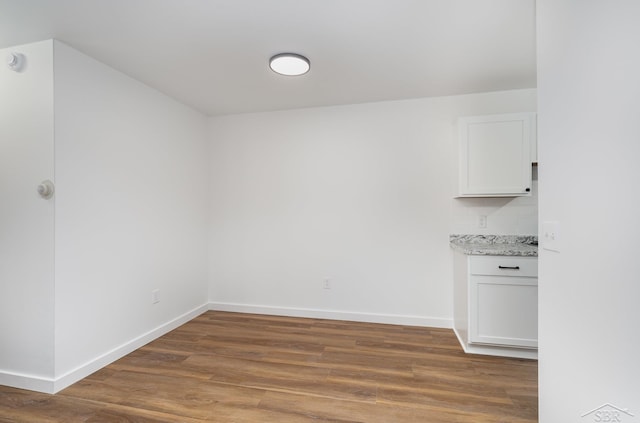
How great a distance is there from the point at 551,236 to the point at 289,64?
6.65ft

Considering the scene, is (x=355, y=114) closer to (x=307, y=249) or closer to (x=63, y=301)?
(x=307, y=249)

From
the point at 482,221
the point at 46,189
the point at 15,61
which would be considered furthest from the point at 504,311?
the point at 15,61

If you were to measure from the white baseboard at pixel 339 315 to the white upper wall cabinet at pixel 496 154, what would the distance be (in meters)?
1.42

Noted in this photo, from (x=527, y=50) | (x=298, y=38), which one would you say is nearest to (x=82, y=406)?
(x=298, y=38)

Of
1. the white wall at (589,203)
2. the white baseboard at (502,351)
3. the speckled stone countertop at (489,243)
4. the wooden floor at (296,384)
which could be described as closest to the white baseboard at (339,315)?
the wooden floor at (296,384)

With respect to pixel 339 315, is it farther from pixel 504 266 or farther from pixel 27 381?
pixel 27 381

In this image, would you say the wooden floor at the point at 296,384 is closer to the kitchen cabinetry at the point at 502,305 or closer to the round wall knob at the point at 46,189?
the kitchen cabinetry at the point at 502,305

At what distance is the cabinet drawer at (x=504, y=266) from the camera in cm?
224

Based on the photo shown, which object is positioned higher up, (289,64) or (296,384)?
(289,64)

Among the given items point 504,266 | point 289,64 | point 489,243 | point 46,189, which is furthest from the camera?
point 489,243

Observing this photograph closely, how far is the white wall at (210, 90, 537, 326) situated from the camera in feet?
9.68

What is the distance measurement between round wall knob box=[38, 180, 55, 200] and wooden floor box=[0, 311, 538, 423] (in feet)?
4.48

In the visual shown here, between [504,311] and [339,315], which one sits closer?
[504,311]

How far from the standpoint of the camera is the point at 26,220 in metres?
1.94
